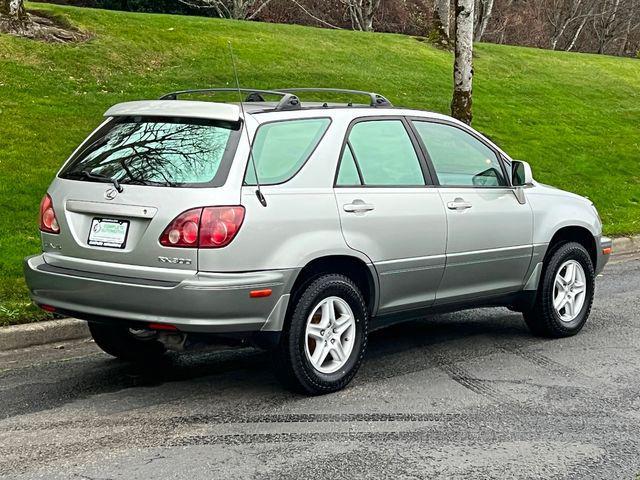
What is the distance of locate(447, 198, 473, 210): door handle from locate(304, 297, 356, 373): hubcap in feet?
3.71

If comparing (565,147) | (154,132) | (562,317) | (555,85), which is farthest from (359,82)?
(154,132)

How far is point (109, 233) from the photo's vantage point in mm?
5379

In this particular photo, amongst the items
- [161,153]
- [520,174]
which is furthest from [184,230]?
[520,174]

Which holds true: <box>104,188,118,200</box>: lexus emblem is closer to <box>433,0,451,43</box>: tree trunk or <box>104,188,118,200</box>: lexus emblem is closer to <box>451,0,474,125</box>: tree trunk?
<box>451,0,474,125</box>: tree trunk

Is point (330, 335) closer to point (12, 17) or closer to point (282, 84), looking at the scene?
point (282, 84)

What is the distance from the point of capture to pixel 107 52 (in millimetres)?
17938

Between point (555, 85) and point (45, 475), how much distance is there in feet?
74.8

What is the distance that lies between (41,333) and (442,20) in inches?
884

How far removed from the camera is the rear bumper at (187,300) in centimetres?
513

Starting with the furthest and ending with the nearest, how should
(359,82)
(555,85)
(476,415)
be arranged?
(555,85), (359,82), (476,415)

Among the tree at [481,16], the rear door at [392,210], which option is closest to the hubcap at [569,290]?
the rear door at [392,210]

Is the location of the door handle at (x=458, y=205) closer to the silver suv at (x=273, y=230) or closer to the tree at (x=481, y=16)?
the silver suv at (x=273, y=230)

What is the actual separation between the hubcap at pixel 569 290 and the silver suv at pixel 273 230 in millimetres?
735

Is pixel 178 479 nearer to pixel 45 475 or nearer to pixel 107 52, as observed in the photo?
pixel 45 475
